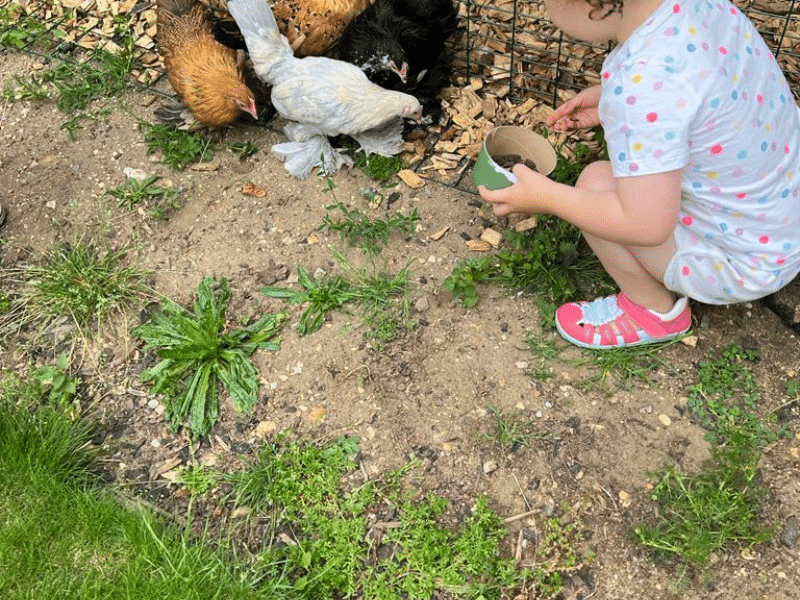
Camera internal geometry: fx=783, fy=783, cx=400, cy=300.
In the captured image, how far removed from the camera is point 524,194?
7.30 ft

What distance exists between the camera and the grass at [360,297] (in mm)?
2682

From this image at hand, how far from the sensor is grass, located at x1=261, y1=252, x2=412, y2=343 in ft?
8.80

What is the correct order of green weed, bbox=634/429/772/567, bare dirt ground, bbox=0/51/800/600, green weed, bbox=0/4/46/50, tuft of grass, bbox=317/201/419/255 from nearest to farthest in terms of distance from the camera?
green weed, bbox=634/429/772/567 < bare dirt ground, bbox=0/51/800/600 < tuft of grass, bbox=317/201/419/255 < green weed, bbox=0/4/46/50

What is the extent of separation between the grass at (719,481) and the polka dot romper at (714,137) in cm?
29

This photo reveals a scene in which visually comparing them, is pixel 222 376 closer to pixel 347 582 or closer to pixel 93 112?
pixel 347 582

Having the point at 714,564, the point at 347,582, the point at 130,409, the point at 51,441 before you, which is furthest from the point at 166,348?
the point at 714,564

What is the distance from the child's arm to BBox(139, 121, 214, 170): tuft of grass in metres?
1.49

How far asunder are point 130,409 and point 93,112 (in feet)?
5.34

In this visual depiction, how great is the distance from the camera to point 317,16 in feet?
10.8

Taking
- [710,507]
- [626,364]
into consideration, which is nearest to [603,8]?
[626,364]

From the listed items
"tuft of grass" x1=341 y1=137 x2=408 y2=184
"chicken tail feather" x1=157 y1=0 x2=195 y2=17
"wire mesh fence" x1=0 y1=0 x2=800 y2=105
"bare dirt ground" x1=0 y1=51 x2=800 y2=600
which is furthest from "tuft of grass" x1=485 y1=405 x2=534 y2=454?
"chicken tail feather" x1=157 y1=0 x2=195 y2=17

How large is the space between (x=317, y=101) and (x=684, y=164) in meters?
1.63

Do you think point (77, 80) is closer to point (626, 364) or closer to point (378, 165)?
point (378, 165)

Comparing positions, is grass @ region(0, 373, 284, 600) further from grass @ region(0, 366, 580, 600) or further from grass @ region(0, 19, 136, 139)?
grass @ region(0, 19, 136, 139)
